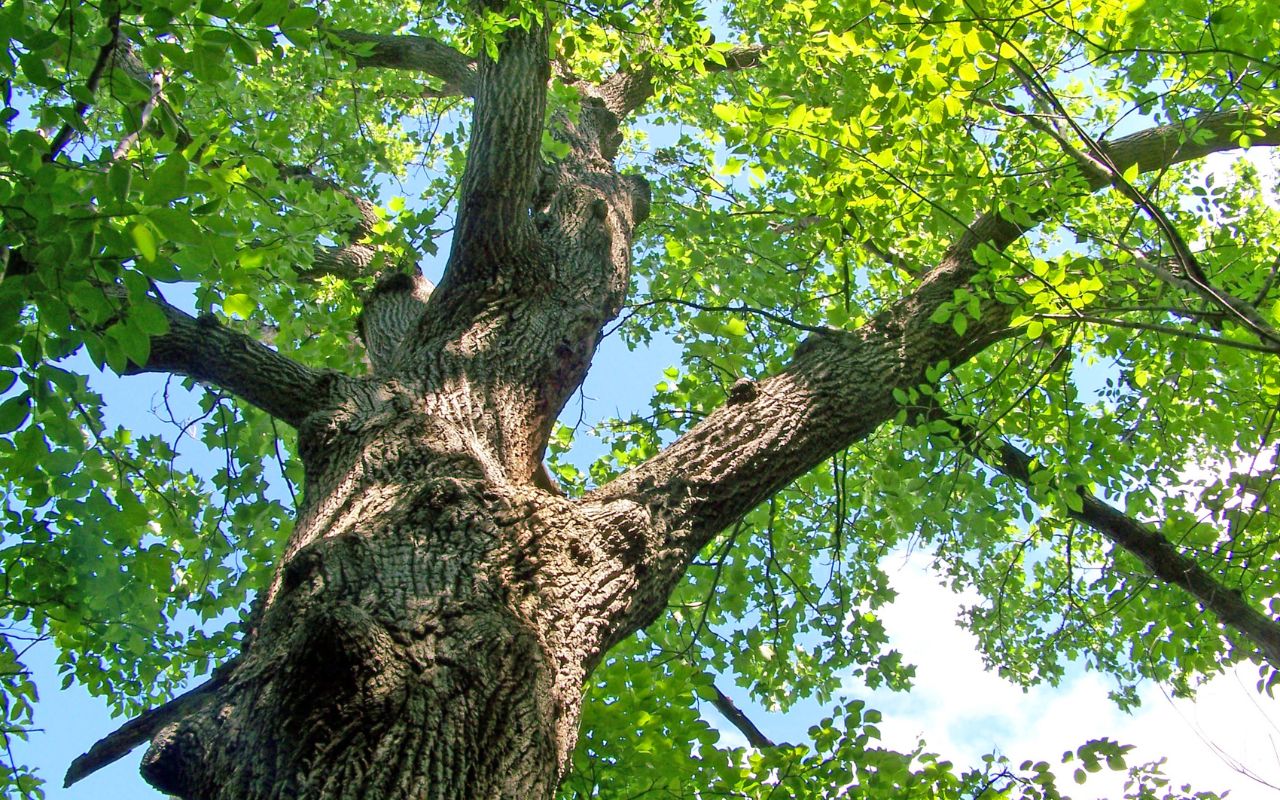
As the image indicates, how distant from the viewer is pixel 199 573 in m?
4.68

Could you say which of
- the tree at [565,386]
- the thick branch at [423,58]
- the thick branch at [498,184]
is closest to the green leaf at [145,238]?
the tree at [565,386]

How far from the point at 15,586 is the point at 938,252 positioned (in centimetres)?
639

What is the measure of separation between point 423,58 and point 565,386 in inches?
171

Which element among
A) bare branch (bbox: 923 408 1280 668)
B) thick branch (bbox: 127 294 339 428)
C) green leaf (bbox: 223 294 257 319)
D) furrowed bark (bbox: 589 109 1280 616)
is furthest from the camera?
bare branch (bbox: 923 408 1280 668)

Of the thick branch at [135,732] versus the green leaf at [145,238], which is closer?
the green leaf at [145,238]

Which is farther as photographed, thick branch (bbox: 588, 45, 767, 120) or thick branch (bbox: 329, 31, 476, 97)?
thick branch (bbox: 588, 45, 767, 120)

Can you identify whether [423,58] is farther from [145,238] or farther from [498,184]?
[145,238]

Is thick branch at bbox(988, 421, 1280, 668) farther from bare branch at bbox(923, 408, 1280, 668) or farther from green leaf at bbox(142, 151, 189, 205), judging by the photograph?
green leaf at bbox(142, 151, 189, 205)

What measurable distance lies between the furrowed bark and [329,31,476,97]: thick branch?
3.94 m

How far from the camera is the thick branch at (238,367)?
304cm

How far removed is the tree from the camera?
6.33 ft

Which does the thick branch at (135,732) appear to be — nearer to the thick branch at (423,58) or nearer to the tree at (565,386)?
the tree at (565,386)

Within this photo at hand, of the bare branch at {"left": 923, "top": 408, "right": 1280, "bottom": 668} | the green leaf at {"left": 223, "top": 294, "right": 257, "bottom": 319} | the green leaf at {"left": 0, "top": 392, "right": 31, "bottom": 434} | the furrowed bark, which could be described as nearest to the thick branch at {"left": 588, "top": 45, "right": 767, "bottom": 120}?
the furrowed bark

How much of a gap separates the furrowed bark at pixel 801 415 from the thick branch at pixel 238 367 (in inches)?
47.6
